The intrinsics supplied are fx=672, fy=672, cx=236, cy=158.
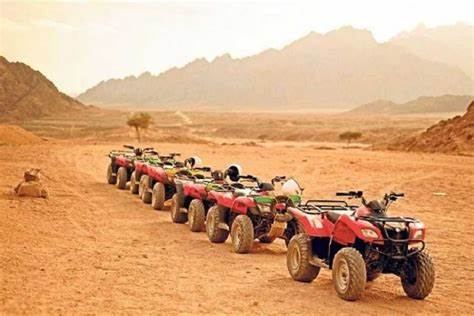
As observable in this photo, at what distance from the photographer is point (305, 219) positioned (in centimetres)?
943

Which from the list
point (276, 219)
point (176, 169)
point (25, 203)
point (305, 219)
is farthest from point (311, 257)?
point (25, 203)

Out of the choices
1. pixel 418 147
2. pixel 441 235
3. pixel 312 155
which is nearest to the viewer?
pixel 441 235

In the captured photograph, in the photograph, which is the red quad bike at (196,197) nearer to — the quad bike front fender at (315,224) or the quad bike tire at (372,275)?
the quad bike front fender at (315,224)

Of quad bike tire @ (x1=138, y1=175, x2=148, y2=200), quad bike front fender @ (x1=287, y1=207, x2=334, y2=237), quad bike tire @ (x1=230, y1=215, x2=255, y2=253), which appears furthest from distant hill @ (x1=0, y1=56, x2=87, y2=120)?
quad bike front fender @ (x1=287, y1=207, x2=334, y2=237)

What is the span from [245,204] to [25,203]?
21.9 feet

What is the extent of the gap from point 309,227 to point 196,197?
4.51m

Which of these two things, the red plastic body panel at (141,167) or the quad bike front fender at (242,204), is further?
the red plastic body panel at (141,167)

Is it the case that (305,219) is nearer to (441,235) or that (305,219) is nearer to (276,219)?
(276,219)

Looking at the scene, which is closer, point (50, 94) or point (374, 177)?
point (374, 177)

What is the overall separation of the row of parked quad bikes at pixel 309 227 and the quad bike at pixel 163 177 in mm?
29

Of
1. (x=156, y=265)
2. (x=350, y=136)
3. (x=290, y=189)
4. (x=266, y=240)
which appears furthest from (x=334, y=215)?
(x=350, y=136)

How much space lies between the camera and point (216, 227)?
11.8m

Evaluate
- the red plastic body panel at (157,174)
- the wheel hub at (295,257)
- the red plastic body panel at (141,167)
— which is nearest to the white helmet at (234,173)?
the red plastic body panel at (157,174)

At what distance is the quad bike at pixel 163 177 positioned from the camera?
49.2 ft
